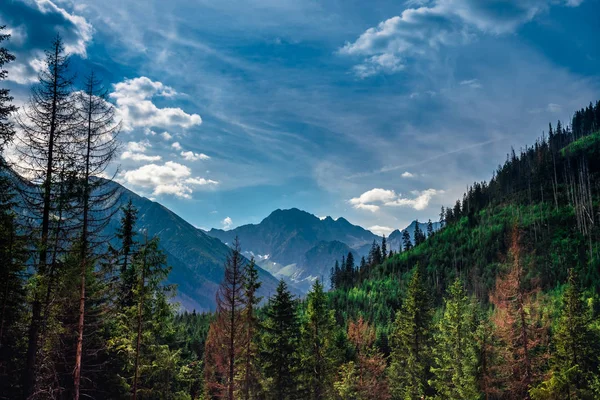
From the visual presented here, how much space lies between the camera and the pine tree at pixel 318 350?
113 ft

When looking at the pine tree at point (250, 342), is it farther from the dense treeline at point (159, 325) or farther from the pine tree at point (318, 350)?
the pine tree at point (318, 350)

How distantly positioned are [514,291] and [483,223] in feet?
504

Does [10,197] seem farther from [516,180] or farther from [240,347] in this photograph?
[516,180]

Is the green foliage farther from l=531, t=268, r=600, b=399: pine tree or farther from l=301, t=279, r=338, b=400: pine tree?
l=531, t=268, r=600, b=399: pine tree

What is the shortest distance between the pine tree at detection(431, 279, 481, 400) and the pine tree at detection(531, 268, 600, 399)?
5.31 metres

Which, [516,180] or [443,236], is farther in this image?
[516,180]

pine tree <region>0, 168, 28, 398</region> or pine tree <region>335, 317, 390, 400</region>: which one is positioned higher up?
pine tree <region>0, 168, 28, 398</region>

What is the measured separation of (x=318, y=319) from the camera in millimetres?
35531

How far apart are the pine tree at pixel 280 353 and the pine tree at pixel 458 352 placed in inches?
534

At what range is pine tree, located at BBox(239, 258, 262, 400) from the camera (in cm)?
3161

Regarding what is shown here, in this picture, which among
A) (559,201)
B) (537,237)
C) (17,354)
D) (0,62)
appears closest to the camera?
(0,62)

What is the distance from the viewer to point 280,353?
33781 mm

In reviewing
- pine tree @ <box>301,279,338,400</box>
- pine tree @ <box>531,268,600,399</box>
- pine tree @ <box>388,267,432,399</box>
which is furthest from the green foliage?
pine tree @ <box>531,268,600,399</box>

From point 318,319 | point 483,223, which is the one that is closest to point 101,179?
point 318,319
